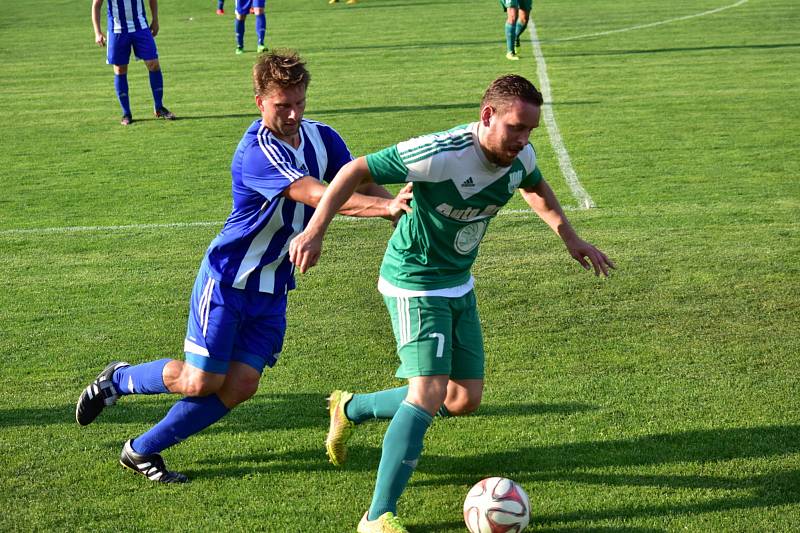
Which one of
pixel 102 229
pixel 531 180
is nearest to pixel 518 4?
pixel 102 229

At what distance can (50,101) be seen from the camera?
1761cm

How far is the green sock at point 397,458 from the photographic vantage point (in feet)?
14.9

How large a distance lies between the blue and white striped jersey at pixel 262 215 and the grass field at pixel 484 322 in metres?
1.00

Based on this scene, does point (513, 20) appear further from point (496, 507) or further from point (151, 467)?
point (496, 507)

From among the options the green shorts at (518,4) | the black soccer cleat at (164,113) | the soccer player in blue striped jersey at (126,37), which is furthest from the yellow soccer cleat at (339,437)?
the green shorts at (518,4)

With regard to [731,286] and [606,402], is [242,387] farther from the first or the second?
[731,286]

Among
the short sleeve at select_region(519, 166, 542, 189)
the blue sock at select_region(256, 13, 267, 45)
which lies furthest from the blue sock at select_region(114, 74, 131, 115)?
the short sleeve at select_region(519, 166, 542, 189)

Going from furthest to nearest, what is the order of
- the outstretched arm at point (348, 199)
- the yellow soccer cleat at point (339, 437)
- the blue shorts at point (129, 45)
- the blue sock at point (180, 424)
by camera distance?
the blue shorts at point (129, 45) < the yellow soccer cleat at point (339, 437) < the blue sock at point (180, 424) < the outstretched arm at point (348, 199)

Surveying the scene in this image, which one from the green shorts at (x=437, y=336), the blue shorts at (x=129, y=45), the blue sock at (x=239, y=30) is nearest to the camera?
the green shorts at (x=437, y=336)

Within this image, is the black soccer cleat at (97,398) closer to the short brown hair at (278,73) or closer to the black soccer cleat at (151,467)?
the black soccer cleat at (151,467)

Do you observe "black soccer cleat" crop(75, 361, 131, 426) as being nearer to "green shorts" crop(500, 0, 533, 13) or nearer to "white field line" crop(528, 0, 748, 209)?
"white field line" crop(528, 0, 748, 209)

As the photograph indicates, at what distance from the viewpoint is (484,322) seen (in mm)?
7473

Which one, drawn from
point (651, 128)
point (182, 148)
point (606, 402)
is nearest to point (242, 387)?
point (606, 402)

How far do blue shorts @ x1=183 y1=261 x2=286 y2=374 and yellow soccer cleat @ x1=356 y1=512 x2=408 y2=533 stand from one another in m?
1.07
